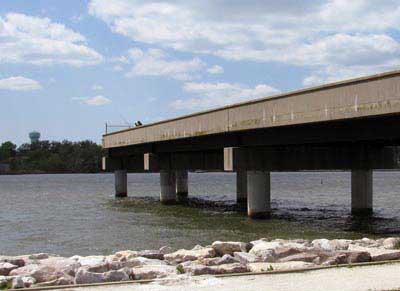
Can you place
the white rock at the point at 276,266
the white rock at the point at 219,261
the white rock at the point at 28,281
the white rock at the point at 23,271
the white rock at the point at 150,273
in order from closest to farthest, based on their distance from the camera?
1. the white rock at the point at 28,281
2. the white rock at the point at 150,273
3. the white rock at the point at 276,266
4. the white rock at the point at 23,271
5. the white rock at the point at 219,261

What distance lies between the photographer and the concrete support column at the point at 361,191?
136 feet

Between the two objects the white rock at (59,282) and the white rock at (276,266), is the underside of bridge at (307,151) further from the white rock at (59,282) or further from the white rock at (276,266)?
the white rock at (59,282)

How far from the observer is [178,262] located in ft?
52.7

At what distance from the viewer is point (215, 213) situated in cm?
4369

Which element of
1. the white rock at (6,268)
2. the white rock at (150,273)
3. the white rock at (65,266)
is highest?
the white rock at (150,273)

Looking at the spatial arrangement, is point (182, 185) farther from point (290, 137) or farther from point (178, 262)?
point (178, 262)

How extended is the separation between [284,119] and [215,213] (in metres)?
15.7

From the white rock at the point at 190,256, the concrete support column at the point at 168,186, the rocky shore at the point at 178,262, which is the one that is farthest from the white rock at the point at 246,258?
the concrete support column at the point at 168,186

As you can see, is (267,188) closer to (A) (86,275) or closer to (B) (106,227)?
(B) (106,227)

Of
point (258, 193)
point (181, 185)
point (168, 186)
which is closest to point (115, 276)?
point (258, 193)

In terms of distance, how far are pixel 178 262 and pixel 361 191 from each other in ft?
92.9

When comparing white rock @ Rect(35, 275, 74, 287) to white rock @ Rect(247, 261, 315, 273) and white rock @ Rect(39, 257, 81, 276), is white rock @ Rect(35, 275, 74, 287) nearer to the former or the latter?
white rock @ Rect(39, 257, 81, 276)

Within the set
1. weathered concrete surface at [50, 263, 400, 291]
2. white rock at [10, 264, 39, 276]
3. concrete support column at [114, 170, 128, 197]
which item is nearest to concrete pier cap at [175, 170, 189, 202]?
concrete support column at [114, 170, 128, 197]

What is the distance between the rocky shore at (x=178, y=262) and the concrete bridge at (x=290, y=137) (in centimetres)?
813
